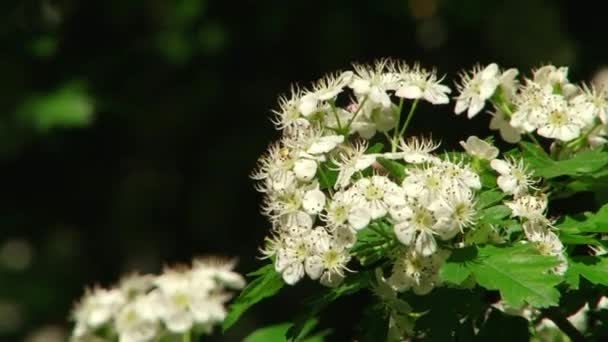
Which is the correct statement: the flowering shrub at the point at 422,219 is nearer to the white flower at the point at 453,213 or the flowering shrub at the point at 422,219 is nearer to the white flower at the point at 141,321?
the white flower at the point at 453,213

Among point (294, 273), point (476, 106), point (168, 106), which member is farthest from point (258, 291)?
point (168, 106)

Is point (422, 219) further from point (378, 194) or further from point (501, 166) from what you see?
point (501, 166)

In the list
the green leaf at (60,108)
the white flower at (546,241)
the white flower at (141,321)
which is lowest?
the white flower at (546,241)

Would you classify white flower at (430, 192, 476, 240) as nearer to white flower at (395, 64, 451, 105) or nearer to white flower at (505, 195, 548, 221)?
white flower at (505, 195, 548, 221)

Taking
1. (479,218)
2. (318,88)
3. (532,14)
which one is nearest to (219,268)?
(318,88)

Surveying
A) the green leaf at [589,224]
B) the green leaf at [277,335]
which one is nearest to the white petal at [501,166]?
the green leaf at [589,224]

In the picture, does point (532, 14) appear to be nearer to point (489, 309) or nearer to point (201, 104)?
point (201, 104)
